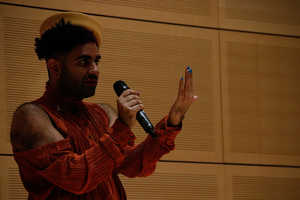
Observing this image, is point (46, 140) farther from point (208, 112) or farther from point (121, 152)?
point (208, 112)

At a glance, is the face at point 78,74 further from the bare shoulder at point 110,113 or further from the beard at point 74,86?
the bare shoulder at point 110,113

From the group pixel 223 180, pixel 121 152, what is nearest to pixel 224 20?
pixel 223 180

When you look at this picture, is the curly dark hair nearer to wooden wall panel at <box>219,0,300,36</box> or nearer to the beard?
the beard

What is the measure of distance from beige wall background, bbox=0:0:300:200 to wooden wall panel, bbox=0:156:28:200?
0.80 feet

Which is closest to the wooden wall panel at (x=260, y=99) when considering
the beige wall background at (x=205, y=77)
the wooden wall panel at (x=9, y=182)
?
the beige wall background at (x=205, y=77)

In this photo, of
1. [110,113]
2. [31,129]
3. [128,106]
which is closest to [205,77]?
[110,113]

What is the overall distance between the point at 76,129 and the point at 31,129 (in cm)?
19

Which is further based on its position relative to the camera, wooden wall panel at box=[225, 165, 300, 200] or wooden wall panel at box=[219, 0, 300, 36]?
wooden wall panel at box=[219, 0, 300, 36]

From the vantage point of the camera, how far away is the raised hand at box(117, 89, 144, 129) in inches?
57.2

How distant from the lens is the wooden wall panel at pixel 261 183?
3.04 m

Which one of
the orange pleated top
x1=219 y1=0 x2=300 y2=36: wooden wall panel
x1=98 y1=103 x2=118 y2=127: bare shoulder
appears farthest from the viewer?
x1=219 y1=0 x2=300 y2=36: wooden wall panel

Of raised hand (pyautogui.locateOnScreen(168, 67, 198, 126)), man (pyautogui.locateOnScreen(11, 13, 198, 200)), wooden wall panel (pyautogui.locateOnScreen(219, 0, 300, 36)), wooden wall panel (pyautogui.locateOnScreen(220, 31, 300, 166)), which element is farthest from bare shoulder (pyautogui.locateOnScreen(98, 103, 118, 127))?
wooden wall panel (pyautogui.locateOnScreen(219, 0, 300, 36))

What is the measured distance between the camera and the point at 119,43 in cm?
293

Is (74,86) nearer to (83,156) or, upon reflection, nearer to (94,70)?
(94,70)
